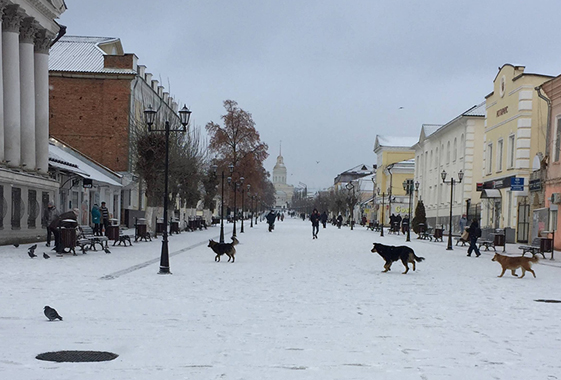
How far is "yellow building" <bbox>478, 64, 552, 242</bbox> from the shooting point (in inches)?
1319

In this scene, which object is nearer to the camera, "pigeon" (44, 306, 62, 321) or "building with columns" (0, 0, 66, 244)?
"pigeon" (44, 306, 62, 321)

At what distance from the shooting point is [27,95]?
24.8 m

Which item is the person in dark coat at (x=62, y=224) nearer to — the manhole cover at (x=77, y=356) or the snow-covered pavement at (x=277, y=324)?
the snow-covered pavement at (x=277, y=324)

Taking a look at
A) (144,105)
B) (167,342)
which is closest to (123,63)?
(144,105)

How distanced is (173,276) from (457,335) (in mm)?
7682

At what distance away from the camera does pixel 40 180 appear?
25.4 meters

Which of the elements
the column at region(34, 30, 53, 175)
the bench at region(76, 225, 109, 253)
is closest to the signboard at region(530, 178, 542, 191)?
the bench at region(76, 225, 109, 253)

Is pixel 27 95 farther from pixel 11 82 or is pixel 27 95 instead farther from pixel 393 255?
pixel 393 255

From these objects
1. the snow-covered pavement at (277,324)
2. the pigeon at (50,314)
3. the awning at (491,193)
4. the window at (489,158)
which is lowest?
the snow-covered pavement at (277,324)

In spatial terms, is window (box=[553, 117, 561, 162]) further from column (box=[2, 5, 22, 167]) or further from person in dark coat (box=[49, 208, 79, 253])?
column (box=[2, 5, 22, 167])

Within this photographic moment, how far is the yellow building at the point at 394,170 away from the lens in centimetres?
7900

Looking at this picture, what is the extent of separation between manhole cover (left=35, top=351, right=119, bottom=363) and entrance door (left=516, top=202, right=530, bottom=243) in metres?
30.2

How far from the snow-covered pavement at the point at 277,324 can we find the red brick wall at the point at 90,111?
99.2 feet

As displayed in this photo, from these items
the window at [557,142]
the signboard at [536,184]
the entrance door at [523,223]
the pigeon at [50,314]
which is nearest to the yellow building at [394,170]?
the entrance door at [523,223]
